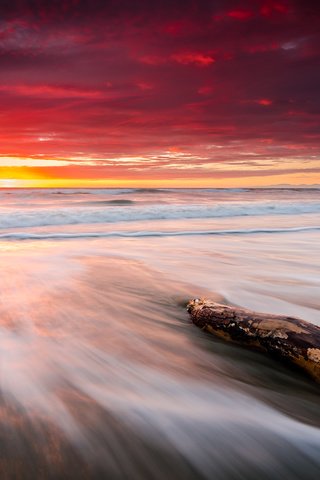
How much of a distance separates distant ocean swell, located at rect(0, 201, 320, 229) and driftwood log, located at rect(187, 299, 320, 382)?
10622 millimetres

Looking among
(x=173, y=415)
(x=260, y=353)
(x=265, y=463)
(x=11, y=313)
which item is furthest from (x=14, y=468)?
(x=11, y=313)

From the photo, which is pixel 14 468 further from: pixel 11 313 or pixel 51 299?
pixel 51 299

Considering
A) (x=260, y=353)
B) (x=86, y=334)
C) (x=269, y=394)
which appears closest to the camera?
(x=269, y=394)

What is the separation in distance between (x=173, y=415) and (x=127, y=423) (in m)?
0.26

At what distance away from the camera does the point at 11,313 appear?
3771 millimetres

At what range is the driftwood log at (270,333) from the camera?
2328 millimetres

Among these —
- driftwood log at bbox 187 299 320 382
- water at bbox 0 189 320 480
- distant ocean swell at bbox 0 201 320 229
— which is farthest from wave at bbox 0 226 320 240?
driftwood log at bbox 187 299 320 382

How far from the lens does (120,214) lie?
1568 cm

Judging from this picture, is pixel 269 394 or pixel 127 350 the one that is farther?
pixel 127 350

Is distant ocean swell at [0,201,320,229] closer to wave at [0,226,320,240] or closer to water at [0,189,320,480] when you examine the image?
wave at [0,226,320,240]

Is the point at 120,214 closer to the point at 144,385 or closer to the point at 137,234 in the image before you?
the point at 137,234

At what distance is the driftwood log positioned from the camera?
2328 mm

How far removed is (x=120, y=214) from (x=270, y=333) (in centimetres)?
1341

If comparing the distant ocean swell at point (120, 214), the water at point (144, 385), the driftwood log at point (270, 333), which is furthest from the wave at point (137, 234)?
the driftwood log at point (270, 333)
